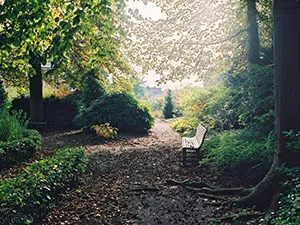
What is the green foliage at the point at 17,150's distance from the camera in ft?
24.2

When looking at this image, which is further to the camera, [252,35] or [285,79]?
[252,35]

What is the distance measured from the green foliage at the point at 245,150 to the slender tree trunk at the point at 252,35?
7.00 ft

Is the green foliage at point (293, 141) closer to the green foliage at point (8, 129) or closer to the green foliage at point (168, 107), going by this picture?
the green foliage at point (8, 129)

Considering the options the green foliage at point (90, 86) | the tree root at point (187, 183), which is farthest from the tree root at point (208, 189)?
the green foliage at point (90, 86)

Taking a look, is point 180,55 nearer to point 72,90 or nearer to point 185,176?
point 185,176

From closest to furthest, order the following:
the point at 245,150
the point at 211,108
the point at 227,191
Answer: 1. the point at 227,191
2. the point at 245,150
3. the point at 211,108

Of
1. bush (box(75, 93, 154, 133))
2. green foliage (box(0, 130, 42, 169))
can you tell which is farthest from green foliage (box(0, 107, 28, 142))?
bush (box(75, 93, 154, 133))

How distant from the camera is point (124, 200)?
18.3 ft

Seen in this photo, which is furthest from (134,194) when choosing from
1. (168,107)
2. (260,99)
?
(168,107)

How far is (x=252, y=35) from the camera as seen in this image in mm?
8031

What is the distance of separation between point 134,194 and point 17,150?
12.6 ft

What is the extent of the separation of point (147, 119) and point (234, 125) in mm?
5941

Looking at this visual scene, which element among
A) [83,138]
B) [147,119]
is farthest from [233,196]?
[147,119]

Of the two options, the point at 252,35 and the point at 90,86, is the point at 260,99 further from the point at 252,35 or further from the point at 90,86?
the point at 90,86
